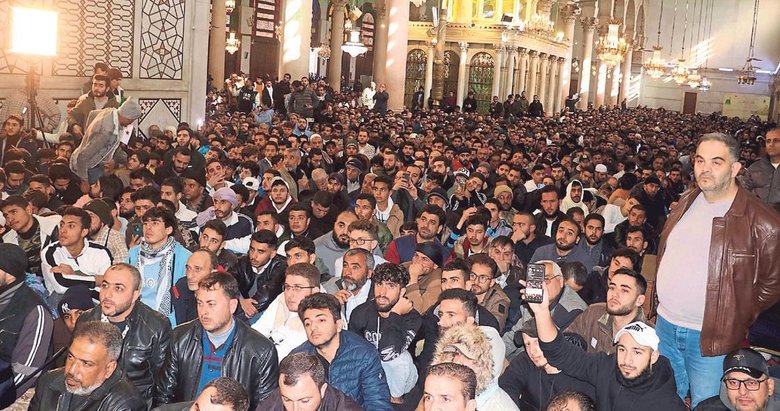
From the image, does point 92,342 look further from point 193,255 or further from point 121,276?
point 193,255

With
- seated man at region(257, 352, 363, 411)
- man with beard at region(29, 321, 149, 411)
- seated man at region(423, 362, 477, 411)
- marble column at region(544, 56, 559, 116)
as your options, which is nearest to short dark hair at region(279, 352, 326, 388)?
seated man at region(257, 352, 363, 411)

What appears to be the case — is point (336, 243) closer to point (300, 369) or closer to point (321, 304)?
point (321, 304)

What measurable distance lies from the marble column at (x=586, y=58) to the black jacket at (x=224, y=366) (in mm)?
50213

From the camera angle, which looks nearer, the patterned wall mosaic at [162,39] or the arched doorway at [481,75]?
the patterned wall mosaic at [162,39]

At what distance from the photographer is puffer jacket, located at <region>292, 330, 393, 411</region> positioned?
18.2ft

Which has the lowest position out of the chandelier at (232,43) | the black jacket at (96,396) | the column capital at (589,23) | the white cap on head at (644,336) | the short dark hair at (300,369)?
the black jacket at (96,396)

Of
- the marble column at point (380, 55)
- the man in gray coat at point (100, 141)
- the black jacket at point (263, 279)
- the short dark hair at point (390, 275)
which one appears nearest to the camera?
the short dark hair at point (390, 275)

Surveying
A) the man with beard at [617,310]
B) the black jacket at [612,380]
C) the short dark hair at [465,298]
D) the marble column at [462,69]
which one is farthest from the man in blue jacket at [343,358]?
the marble column at [462,69]

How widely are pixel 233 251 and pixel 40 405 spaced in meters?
3.79

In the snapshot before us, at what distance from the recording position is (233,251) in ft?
28.7

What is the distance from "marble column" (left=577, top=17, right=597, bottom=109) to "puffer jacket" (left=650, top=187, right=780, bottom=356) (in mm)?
50079

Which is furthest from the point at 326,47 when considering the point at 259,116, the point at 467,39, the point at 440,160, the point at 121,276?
the point at 121,276

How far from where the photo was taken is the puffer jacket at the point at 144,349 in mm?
5852

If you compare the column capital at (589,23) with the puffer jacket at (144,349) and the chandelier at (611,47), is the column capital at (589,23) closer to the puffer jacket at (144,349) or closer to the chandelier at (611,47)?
the chandelier at (611,47)
